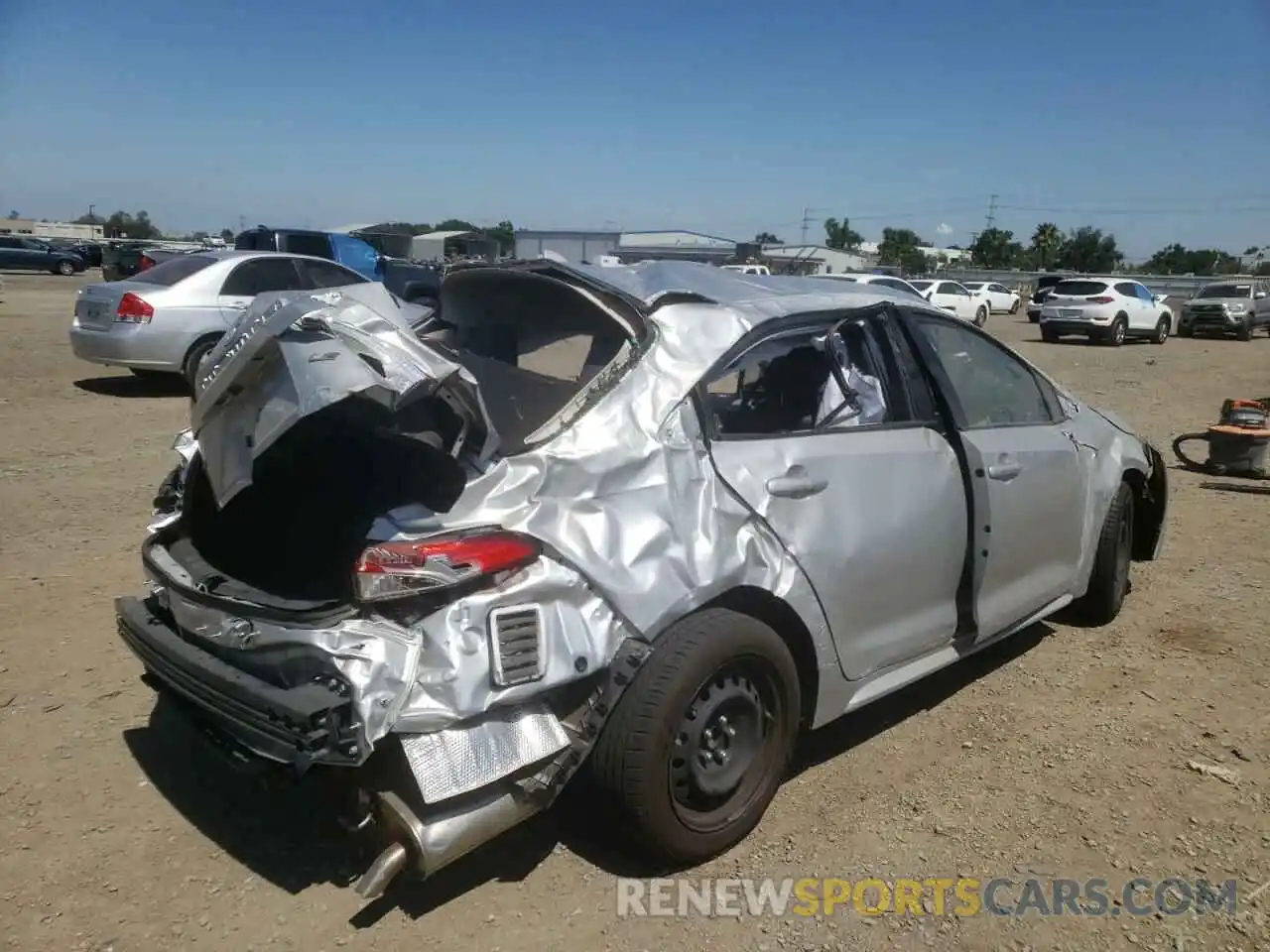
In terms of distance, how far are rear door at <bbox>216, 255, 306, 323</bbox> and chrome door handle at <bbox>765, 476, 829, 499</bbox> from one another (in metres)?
8.82

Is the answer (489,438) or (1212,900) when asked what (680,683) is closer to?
(489,438)

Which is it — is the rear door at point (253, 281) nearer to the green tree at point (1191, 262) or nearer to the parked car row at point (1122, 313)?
the parked car row at point (1122, 313)

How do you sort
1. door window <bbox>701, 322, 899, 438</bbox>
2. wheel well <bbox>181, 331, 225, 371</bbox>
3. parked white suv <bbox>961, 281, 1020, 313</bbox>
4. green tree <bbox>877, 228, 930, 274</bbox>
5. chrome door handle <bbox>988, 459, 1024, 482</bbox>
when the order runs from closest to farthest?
door window <bbox>701, 322, 899, 438</bbox>
chrome door handle <bbox>988, 459, 1024, 482</bbox>
wheel well <bbox>181, 331, 225, 371</bbox>
parked white suv <bbox>961, 281, 1020, 313</bbox>
green tree <bbox>877, 228, 930, 274</bbox>

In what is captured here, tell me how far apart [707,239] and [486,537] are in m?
21.3

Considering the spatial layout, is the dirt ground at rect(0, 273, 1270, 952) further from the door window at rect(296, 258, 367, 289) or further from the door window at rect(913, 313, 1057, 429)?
the door window at rect(296, 258, 367, 289)

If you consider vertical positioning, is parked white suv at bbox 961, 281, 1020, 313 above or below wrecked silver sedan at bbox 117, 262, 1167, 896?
below

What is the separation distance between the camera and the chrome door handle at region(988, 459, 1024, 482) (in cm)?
383

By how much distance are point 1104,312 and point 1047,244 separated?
6921cm

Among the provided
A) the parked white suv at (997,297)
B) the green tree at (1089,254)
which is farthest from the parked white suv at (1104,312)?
the green tree at (1089,254)

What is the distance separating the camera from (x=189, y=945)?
2.60m

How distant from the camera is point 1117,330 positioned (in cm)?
2295

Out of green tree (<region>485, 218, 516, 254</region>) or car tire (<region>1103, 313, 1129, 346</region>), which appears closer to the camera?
green tree (<region>485, 218, 516, 254</region>)

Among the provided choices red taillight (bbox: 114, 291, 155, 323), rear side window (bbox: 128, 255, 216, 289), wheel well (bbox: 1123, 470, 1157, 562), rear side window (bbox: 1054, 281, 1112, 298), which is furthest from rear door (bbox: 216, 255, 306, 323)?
rear side window (bbox: 1054, 281, 1112, 298)

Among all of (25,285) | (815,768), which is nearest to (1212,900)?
(815,768)
